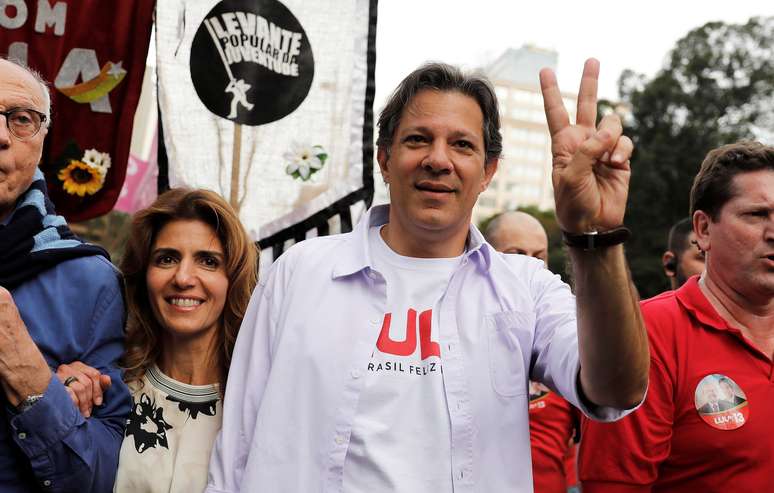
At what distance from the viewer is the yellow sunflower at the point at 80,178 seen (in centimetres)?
365

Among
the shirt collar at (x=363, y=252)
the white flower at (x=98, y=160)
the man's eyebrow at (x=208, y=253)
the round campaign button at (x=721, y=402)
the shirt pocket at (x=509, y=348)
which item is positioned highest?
the white flower at (x=98, y=160)

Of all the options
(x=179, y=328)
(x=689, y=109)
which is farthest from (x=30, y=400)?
(x=689, y=109)

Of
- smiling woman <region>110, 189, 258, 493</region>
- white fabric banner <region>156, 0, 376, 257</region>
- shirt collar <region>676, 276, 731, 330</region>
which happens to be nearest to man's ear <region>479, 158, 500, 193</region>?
shirt collar <region>676, 276, 731, 330</region>

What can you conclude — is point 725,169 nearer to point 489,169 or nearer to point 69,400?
point 489,169

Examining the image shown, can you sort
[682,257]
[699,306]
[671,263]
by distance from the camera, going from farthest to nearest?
[671,263], [682,257], [699,306]

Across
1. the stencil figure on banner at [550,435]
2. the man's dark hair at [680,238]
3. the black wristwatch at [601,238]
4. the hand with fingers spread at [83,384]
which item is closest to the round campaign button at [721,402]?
the black wristwatch at [601,238]

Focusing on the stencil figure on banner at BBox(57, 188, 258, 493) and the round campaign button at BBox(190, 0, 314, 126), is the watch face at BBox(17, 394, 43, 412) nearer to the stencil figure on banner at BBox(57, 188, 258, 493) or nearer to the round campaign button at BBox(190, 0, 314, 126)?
the stencil figure on banner at BBox(57, 188, 258, 493)

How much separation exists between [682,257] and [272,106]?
9.72ft

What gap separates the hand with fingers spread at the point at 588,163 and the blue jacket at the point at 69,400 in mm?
1294

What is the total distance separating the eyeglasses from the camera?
226 cm

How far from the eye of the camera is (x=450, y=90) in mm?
2359

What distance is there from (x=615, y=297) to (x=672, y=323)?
94cm

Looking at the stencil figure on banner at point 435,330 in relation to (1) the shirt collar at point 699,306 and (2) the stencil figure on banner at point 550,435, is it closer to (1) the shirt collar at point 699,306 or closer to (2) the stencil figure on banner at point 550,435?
(1) the shirt collar at point 699,306

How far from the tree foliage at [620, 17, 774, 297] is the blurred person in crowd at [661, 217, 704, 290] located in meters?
20.7
